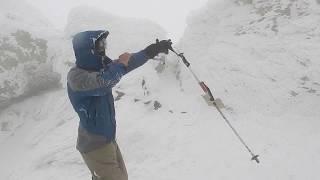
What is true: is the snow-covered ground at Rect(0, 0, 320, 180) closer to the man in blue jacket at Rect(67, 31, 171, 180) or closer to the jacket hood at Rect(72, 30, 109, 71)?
the man in blue jacket at Rect(67, 31, 171, 180)

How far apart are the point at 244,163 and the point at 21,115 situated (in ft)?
25.1

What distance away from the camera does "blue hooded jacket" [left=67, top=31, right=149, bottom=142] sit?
6301mm

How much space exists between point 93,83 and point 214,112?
5.30 m

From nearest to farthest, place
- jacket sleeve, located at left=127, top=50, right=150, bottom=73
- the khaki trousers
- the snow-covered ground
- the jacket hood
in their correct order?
the jacket hood < jacket sleeve, located at left=127, top=50, right=150, bottom=73 < the khaki trousers < the snow-covered ground

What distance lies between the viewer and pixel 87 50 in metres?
6.42

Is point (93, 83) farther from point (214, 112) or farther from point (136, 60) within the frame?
point (214, 112)

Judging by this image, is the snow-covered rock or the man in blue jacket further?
the snow-covered rock

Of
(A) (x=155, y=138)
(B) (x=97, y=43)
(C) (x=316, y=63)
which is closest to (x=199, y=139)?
(A) (x=155, y=138)

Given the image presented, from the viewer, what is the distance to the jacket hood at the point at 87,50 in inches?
253

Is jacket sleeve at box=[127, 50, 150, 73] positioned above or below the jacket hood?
below

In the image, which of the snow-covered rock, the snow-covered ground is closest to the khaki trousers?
the snow-covered ground

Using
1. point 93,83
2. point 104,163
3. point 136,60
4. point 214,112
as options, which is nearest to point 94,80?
point 93,83

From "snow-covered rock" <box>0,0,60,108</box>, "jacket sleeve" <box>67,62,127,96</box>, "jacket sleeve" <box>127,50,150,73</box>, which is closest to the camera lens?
"jacket sleeve" <box>67,62,127,96</box>

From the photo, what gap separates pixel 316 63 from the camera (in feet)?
34.0
